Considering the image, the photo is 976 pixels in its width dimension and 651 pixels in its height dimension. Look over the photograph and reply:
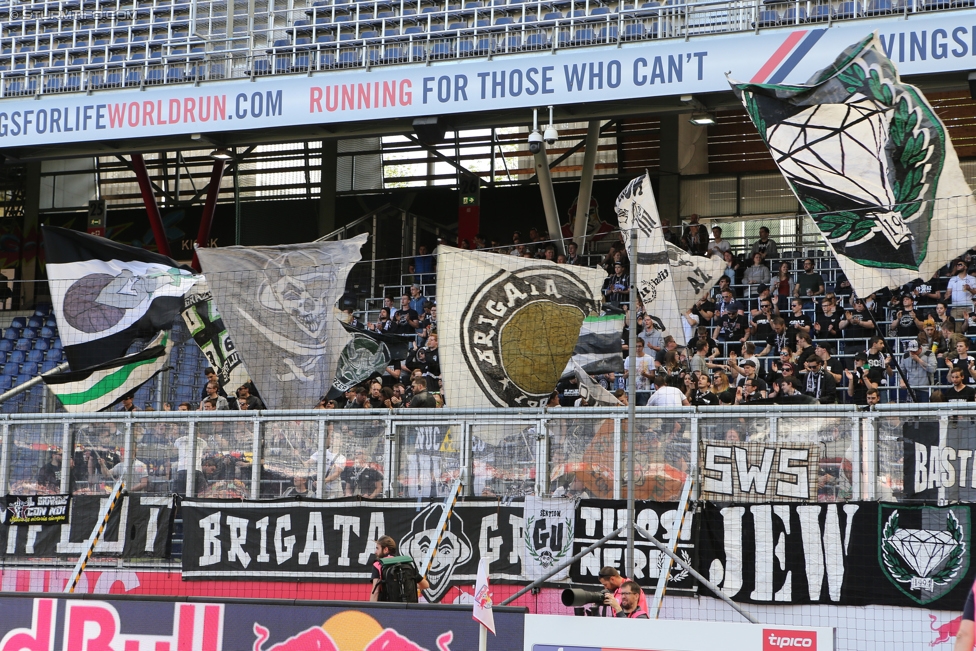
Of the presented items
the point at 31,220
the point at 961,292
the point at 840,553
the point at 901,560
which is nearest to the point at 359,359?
the point at 840,553

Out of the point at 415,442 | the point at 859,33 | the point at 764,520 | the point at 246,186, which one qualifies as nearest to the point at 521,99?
the point at 859,33

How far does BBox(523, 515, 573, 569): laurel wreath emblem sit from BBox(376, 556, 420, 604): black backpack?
108cm

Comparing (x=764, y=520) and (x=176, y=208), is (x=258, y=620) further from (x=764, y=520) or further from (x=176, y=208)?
(x=176, y=208)

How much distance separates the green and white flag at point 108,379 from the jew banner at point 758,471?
632 centimetres

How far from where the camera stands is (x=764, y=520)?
1025cm

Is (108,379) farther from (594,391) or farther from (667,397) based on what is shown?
(667,397)

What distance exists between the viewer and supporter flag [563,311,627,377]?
11.9 metres

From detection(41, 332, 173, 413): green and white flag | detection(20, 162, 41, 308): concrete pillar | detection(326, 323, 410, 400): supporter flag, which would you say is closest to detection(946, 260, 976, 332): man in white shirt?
detection(326, 323, 410, 400): supporter flag

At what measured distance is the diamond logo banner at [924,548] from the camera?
9414 millimetres

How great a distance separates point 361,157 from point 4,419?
47.9ft

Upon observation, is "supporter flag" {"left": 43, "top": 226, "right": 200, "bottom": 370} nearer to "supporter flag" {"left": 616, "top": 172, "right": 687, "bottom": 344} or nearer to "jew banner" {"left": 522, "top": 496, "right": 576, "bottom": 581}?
"supporter flag" {"left": 616, "top": 172, "right": 687, "bottom": 344}

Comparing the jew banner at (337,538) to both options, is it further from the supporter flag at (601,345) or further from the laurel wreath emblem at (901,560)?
the laurel wreath emblem at (901,560)

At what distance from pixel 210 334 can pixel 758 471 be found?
6393 mm

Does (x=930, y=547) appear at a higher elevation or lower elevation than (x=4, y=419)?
lower
